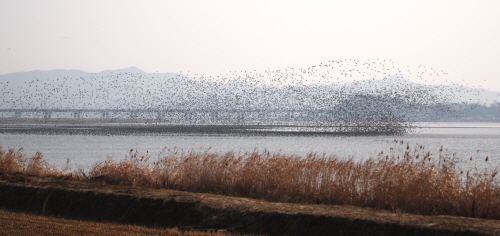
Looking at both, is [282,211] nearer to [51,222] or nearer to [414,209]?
[414,209]

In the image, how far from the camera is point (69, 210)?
15.3m

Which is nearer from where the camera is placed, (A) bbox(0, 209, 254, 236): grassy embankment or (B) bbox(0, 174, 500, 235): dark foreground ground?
(B) bbox(0, 174, 500, 235): dark foreground ground

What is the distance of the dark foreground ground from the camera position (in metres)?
11.6

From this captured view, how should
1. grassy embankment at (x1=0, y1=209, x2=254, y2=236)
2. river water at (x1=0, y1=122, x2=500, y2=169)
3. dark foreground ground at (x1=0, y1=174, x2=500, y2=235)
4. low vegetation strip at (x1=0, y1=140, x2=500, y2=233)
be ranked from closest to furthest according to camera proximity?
dark foreground ground at (x1=0, y1=174, x2=500, y2=235) < grassy embankment at (x1=0, y1=209, x2=254, y2=236) < low vegetation strip at (x1=0, y1=140, x2=500, y2=233) < river water at (x1=0, y1=122, x2=500, y2=169)

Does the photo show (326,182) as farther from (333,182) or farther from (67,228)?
(67,228)

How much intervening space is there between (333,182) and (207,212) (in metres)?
4.01

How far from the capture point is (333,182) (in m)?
15.6

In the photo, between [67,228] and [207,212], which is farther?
[207,212]

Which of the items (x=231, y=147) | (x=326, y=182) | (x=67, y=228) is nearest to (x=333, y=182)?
(x=326, y=182)

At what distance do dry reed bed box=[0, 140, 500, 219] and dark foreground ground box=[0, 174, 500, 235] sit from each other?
1118 mm

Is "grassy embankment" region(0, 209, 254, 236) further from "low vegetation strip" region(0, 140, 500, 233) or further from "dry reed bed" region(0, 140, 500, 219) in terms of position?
"dry reed bed" region(0, 140, 500, 219)

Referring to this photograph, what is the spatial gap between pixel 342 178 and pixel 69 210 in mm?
7594

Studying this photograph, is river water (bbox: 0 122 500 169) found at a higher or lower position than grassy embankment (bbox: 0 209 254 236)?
lower

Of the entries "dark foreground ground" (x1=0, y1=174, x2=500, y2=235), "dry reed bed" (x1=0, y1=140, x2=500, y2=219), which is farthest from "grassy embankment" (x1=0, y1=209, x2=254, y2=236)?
"dry reed bed" (x1=0, y1=140, x2=500, y2=219)
